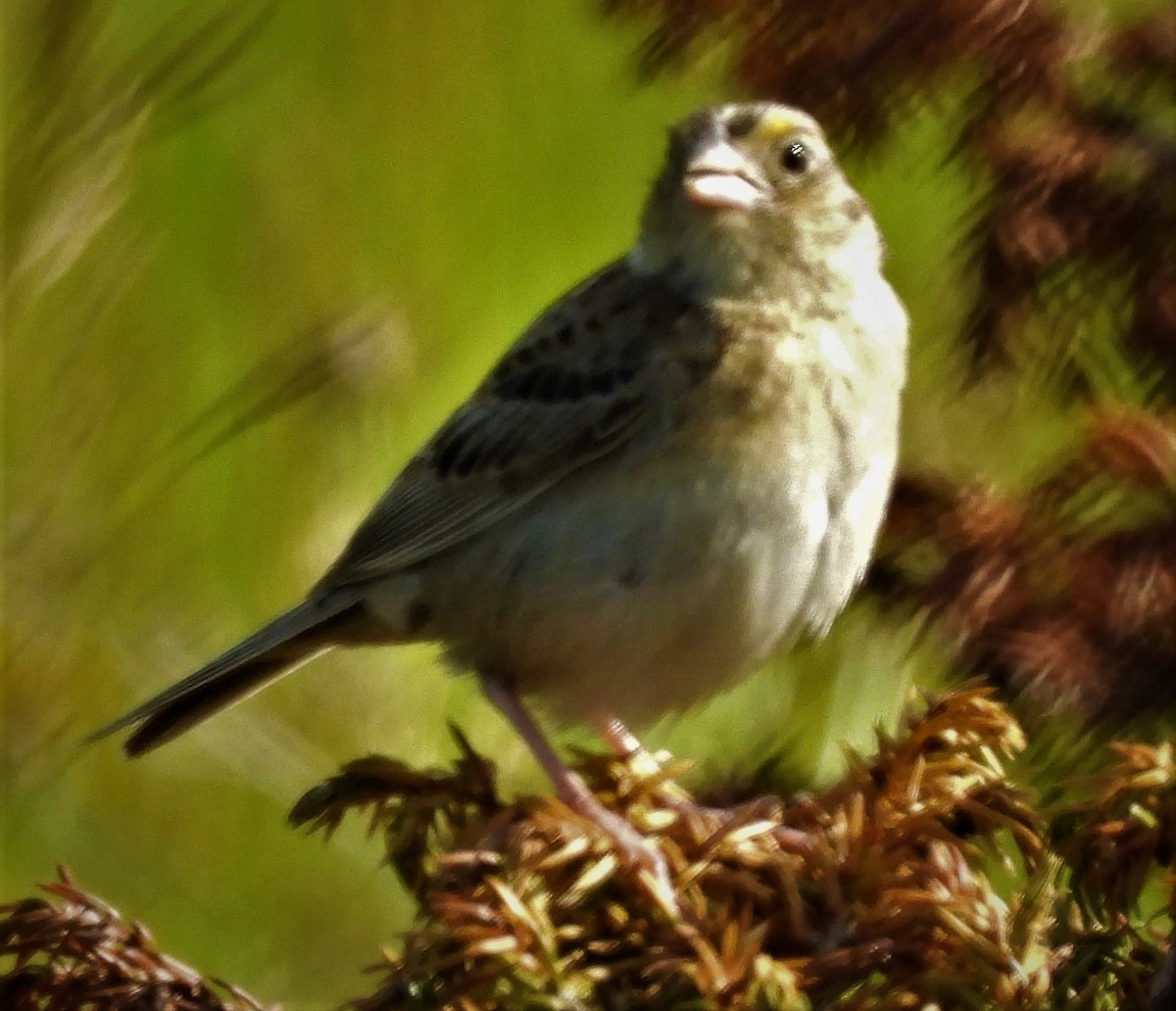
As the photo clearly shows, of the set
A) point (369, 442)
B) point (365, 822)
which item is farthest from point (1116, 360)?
point (365, 822)

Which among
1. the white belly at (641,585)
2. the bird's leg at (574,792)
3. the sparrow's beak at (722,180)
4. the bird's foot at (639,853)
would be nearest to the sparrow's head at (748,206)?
the sparrow's beak at (722,180)

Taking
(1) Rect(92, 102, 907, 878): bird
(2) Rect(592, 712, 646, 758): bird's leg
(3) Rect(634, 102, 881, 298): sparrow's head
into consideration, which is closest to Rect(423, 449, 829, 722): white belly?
(1) Rect(92, 102, 907, 878): bird

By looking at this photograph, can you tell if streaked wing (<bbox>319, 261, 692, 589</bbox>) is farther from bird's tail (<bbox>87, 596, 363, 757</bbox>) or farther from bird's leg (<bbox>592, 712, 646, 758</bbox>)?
bird's leg (<bbox>592, 712, 646, 758</bbox>)


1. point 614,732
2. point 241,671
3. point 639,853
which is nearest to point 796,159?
point 614,732

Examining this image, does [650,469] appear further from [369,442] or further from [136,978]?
[136,978]

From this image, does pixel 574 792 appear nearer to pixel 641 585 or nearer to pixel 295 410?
pixel 641 585
